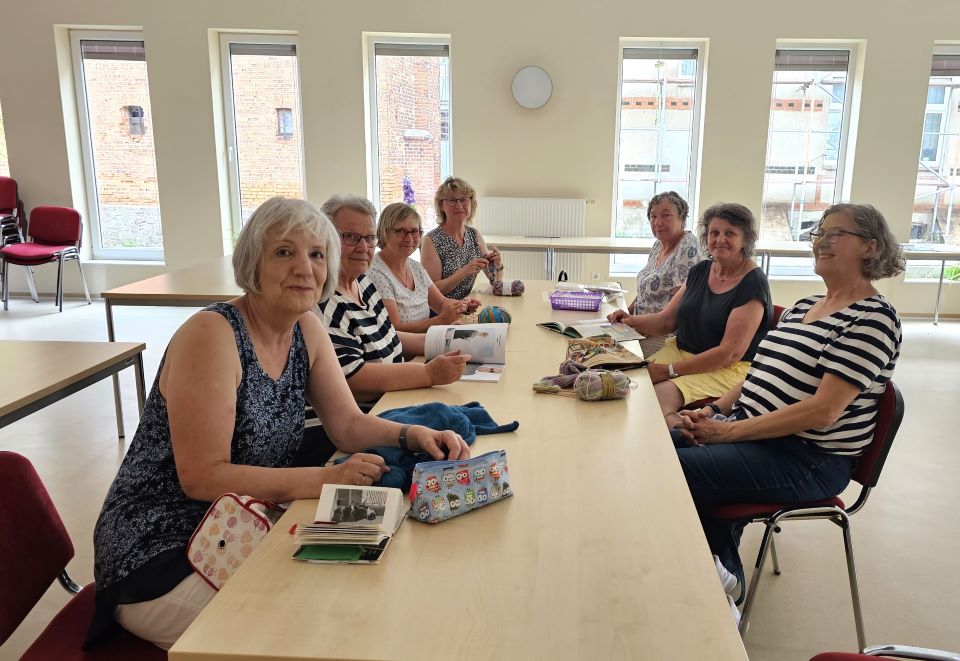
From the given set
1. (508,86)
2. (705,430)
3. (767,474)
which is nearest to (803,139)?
(508,86)

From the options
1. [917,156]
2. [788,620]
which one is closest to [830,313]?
[788,620]

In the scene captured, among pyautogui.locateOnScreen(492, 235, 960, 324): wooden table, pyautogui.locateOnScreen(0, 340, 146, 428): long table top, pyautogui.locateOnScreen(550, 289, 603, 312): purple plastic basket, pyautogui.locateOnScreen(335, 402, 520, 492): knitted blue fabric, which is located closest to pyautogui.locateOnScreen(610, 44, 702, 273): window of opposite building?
pyautogui.locateOnScreen(492, 235, 960, 324): wooden table

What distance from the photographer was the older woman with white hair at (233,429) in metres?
1.31

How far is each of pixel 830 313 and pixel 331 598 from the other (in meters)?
1.62

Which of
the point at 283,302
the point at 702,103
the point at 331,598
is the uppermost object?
the point at 702,103

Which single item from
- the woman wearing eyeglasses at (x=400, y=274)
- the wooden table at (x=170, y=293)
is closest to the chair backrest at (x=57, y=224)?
the wooden table at (x=170, y=293)

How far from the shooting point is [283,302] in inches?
61.3

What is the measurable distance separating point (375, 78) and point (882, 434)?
5.97 meters

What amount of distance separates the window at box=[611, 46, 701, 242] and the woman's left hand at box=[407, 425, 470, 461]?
A: 5735mm

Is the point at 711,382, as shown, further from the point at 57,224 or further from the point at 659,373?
the point at 57,224

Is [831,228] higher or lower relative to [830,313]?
higher

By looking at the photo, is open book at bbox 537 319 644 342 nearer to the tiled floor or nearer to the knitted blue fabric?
the tiled floor

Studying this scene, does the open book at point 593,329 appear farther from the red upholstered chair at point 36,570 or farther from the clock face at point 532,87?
the clock face at point 532,87

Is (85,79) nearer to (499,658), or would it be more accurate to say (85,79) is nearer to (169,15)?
(169,15)
